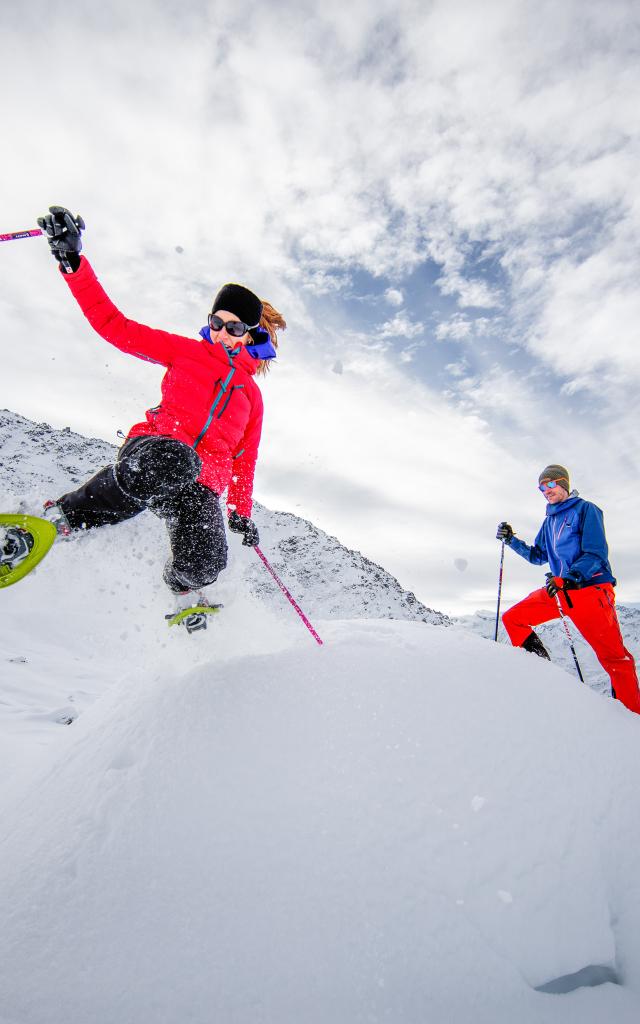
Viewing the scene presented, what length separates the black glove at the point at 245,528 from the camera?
3.40 metres

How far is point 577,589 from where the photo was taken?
4379 mm

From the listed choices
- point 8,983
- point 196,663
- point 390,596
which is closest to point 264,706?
point 196,663

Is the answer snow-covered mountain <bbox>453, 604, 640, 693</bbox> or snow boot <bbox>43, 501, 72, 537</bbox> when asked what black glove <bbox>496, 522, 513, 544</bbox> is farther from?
snow-covered mountain <bbox>453, 604, 640, 693</bbox>

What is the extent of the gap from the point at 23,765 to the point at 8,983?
151 cm

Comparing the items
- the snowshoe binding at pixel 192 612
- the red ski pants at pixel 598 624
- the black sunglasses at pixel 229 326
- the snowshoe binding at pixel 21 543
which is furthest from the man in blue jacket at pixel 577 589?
the snowshoe binding at pixel 21 543

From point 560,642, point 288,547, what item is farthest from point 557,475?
point 288,547

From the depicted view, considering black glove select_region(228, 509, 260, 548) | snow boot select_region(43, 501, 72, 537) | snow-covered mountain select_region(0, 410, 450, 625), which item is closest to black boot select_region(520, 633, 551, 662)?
black glove select_region(228, 509, 260, 548)

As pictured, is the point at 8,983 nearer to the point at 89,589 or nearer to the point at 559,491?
the point at 559,491

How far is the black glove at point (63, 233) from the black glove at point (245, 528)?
1.82 m

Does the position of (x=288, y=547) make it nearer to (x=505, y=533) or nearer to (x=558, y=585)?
(x=505, y=533)

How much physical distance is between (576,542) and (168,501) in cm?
390

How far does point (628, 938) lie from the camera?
4.75 feet

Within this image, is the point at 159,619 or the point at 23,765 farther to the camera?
the point at 159,619

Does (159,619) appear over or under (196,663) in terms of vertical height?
over
